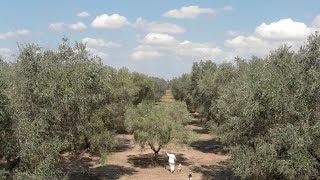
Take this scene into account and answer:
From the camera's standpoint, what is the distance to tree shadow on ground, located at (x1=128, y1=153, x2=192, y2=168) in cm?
4141

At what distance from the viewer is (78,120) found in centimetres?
2503

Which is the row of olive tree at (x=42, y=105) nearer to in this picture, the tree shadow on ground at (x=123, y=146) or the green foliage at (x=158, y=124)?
the green foliage at (x=158, y=124)

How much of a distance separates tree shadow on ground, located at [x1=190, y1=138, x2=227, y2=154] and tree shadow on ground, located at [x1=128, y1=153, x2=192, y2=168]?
15.6ft

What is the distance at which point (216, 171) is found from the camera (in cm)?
3847

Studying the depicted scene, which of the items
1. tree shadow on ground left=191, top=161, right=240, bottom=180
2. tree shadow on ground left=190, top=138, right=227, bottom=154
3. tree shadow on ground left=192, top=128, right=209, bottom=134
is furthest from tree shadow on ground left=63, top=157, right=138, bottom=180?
tree shadow on ground left=192, top=128, right=209, bottom=134

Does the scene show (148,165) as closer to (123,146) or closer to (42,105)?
(123,146)

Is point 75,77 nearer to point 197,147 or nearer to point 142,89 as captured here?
point 197,147

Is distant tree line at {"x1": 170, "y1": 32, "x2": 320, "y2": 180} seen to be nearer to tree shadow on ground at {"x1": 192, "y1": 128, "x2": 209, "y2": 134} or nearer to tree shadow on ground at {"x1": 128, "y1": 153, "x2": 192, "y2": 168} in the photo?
tree shadow on ground at {"x1": 128, "y1": 153, "x2": 192, "y2": 168}

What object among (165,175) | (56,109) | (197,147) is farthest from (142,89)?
(56,109)

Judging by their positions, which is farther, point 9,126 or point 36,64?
point 36,64

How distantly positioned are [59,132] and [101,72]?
525cm

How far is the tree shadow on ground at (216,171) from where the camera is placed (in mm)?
35781

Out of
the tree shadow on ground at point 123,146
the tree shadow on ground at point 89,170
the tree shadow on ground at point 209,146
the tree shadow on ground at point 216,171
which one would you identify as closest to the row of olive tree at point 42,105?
the tree shadow on ground at point 89,170

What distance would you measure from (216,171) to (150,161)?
303 inches
